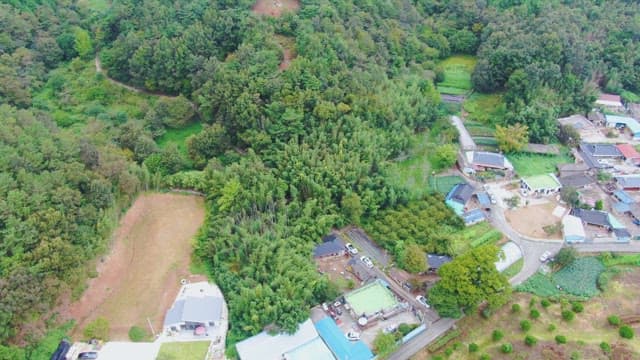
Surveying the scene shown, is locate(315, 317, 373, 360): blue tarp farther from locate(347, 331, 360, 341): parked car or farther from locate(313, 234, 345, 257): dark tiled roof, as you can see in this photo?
locate(313, 234, 345, 257): dark tiled roof

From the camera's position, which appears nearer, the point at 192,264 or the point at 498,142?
the point at 192,264

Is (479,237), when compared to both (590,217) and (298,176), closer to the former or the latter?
(590,217)

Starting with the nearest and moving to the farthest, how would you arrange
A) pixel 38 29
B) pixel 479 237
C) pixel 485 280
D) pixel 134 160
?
pixel 485 280
pixel 479 237
pixel 134 160
pixel 38 29

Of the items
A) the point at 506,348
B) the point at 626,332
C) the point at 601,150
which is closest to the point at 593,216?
the point at 601,150

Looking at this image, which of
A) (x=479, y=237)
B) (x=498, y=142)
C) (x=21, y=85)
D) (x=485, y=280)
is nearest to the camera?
(x=485, y=280)

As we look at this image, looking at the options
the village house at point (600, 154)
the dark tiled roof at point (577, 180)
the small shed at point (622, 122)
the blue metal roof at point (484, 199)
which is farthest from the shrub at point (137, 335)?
the small shed at point (622, 122)

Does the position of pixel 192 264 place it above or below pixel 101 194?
below

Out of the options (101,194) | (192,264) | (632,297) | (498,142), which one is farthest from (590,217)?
(101,194)
